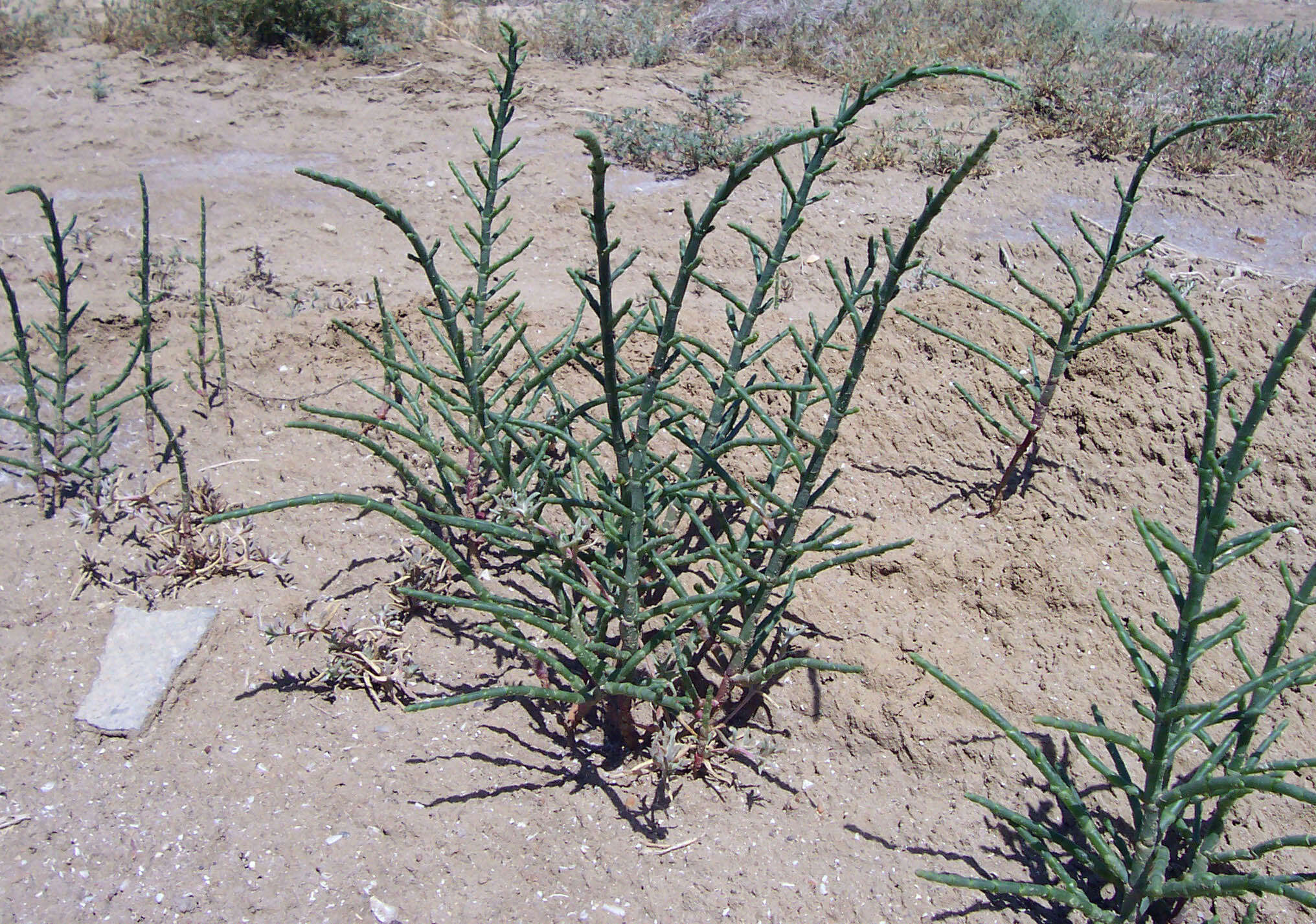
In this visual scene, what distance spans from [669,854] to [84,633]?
6.11ft

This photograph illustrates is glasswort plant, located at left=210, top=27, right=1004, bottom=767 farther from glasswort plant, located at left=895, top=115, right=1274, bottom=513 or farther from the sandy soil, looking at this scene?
glasswort plant, located at left=895, top=115, right=1274, bottom=513

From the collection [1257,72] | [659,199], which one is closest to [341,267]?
[659,199]

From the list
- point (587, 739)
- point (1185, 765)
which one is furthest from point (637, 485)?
point (1185, 765)

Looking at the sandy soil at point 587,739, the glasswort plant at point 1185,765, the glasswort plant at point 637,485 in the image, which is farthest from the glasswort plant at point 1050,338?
the glasswort plant at point 1185,765

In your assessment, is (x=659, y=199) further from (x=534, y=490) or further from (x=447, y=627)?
(x=447, y=627)

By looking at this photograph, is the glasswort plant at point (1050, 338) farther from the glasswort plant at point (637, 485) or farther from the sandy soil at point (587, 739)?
the glasswort plant at point (637, 485)

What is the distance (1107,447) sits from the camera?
3064 mm

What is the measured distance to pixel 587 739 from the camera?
8.15ft

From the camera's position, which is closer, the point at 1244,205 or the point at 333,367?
the point at 333,367

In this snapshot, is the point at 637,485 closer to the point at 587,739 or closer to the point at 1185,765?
the point at 587,739

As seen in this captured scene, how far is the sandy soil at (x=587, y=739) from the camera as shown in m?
2.12

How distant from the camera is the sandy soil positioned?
2125 mm

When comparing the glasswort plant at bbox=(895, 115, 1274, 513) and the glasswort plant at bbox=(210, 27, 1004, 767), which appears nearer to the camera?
the glasswort plant at bbox=(210, 27, 1004, 767)

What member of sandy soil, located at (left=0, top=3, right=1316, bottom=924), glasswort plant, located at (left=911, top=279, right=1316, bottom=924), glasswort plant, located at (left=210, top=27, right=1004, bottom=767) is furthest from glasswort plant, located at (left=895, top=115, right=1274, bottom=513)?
glasswort plant, located at (left=911, top=279, right=1316, bottom=924)
